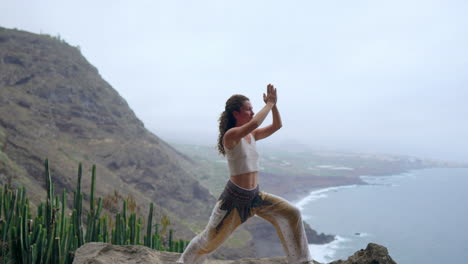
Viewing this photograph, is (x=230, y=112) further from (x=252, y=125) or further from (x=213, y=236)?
(x=213, y=236)

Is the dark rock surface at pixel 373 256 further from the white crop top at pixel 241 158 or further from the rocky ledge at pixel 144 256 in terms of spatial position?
the white crop top at pixel 241 158

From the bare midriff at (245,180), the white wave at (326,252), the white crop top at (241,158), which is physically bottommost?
the white wave at (326,252)

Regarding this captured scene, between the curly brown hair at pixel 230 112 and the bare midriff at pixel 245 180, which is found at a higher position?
the curly brown hair at pixel 230 112

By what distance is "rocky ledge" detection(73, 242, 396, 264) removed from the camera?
4.02m

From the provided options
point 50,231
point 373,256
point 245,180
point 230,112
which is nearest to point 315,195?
point 373,256

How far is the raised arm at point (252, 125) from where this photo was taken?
3406 millimetres

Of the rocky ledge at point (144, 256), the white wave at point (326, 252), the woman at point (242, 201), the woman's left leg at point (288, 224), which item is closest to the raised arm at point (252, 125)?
the woman at point (242, 201)

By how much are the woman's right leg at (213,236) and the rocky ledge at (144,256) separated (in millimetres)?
700

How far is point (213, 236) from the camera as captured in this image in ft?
12.6

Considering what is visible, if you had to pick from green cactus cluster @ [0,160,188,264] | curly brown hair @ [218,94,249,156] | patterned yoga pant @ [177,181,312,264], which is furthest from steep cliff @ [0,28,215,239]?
curly brown hair @ [218,94,249,156]

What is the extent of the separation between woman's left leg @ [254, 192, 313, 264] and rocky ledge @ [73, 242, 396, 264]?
2.40 feet

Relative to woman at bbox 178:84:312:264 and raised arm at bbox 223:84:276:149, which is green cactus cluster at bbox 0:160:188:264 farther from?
raised arm at bbox 223:84:276:149

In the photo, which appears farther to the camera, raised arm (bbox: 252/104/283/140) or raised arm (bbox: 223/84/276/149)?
raised arm (bbox: 252/104/283/140)

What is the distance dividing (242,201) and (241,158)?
47cm
